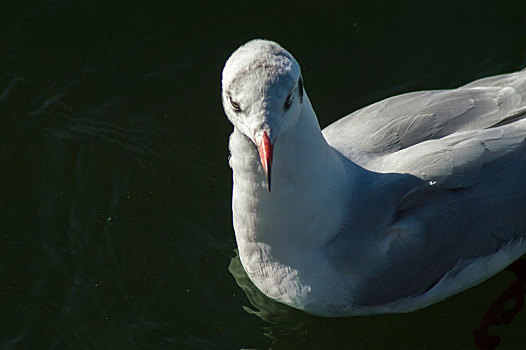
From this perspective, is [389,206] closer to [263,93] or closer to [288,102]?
[288,102]

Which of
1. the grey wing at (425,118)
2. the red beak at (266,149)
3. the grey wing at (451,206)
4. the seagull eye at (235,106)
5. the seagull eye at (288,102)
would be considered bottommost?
the grey wing at (451,206)

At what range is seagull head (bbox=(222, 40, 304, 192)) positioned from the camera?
3592 millimetres

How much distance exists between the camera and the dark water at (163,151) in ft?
16.9

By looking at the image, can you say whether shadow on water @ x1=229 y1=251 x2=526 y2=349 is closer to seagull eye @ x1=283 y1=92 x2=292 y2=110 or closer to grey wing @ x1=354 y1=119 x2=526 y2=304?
grey wing @ x1=354 y1=119 x2=526 y2=304

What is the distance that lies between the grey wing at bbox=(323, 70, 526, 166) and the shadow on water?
45.5 inches

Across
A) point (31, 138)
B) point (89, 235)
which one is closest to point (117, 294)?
point (89, 235)

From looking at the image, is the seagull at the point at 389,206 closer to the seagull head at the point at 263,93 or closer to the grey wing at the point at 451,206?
the grey wing at the point at 451,206

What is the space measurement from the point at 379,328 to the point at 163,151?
2084 millimetres

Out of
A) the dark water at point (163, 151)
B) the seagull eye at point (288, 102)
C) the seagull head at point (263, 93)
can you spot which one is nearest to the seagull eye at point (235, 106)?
the seagull head at point (263, 93)

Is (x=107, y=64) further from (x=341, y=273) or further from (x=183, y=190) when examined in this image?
(x=341, y=273)

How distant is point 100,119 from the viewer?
609 cm

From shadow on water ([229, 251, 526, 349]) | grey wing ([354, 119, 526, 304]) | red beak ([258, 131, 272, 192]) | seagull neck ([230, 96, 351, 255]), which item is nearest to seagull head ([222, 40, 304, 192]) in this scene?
red beak ([258, 131, 272, 192])

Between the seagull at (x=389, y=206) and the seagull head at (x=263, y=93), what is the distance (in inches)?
12.5

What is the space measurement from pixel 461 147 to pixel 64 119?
3078 mm
